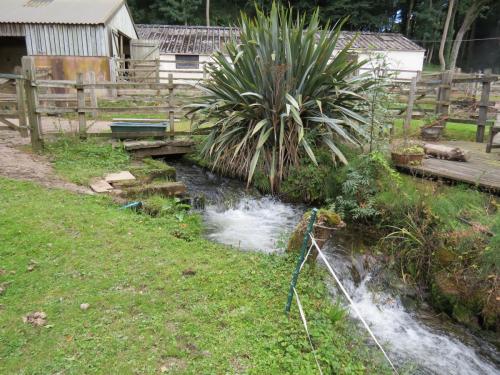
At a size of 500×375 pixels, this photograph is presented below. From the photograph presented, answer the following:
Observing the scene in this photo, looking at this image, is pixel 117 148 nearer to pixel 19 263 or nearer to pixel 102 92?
pixel 19 263

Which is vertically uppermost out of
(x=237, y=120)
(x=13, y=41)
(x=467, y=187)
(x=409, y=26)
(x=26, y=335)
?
(x=409, y=26)

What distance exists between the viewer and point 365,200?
5.31m

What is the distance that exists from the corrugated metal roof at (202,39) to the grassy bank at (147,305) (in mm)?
18336

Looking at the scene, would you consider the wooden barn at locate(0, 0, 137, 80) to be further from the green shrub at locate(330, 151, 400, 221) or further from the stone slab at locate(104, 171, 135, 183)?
the green shrub at locate(330, 151, 400, 221)

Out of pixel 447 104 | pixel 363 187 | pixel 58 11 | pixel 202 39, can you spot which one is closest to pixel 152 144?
pixel 363 187

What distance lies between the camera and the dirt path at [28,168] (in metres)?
5.27

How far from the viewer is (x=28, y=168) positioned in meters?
5.82

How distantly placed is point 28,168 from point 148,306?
4.15 metres

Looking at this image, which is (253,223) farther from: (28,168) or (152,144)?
(28,168)

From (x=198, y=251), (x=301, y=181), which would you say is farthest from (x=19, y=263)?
(x=301, y=181)

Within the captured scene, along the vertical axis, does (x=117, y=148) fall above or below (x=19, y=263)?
above

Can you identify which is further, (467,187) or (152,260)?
(467,187)

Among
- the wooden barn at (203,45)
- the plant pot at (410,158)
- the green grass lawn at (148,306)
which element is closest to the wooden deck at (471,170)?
the plant pot at (410,158)

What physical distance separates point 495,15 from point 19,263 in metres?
39.8
